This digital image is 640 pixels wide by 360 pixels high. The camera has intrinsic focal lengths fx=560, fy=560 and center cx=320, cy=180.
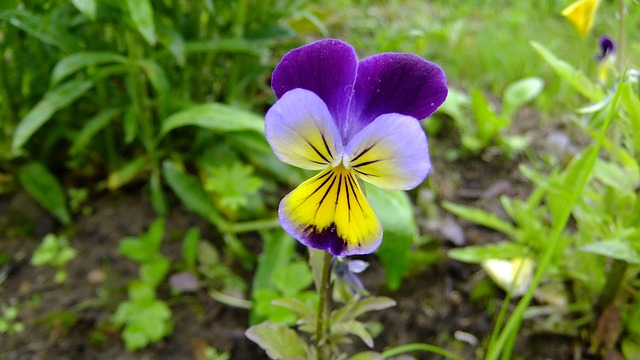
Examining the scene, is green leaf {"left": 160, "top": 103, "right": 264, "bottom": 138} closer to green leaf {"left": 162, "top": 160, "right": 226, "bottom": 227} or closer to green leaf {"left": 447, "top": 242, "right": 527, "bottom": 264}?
green leaf {"left": 162, "top": 160, "right": 226, "bottom": 227}

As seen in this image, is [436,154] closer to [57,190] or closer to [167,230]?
[167,230]

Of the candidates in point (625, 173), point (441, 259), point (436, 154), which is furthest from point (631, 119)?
point (436, 154)

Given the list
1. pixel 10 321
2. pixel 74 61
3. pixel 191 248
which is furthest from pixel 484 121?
pixel 10 321

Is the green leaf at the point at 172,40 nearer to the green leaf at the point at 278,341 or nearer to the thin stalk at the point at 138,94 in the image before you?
the thin stalk at the point at 138,94

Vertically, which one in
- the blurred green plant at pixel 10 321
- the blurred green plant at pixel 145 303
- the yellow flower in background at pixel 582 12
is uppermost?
the yellow flower in background at pixel 582 12

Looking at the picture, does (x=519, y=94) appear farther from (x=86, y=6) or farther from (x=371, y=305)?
(x=86, y=6)

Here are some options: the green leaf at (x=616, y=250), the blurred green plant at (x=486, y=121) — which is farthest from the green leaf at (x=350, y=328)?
the blurred green plant at (x=486, y=121)
